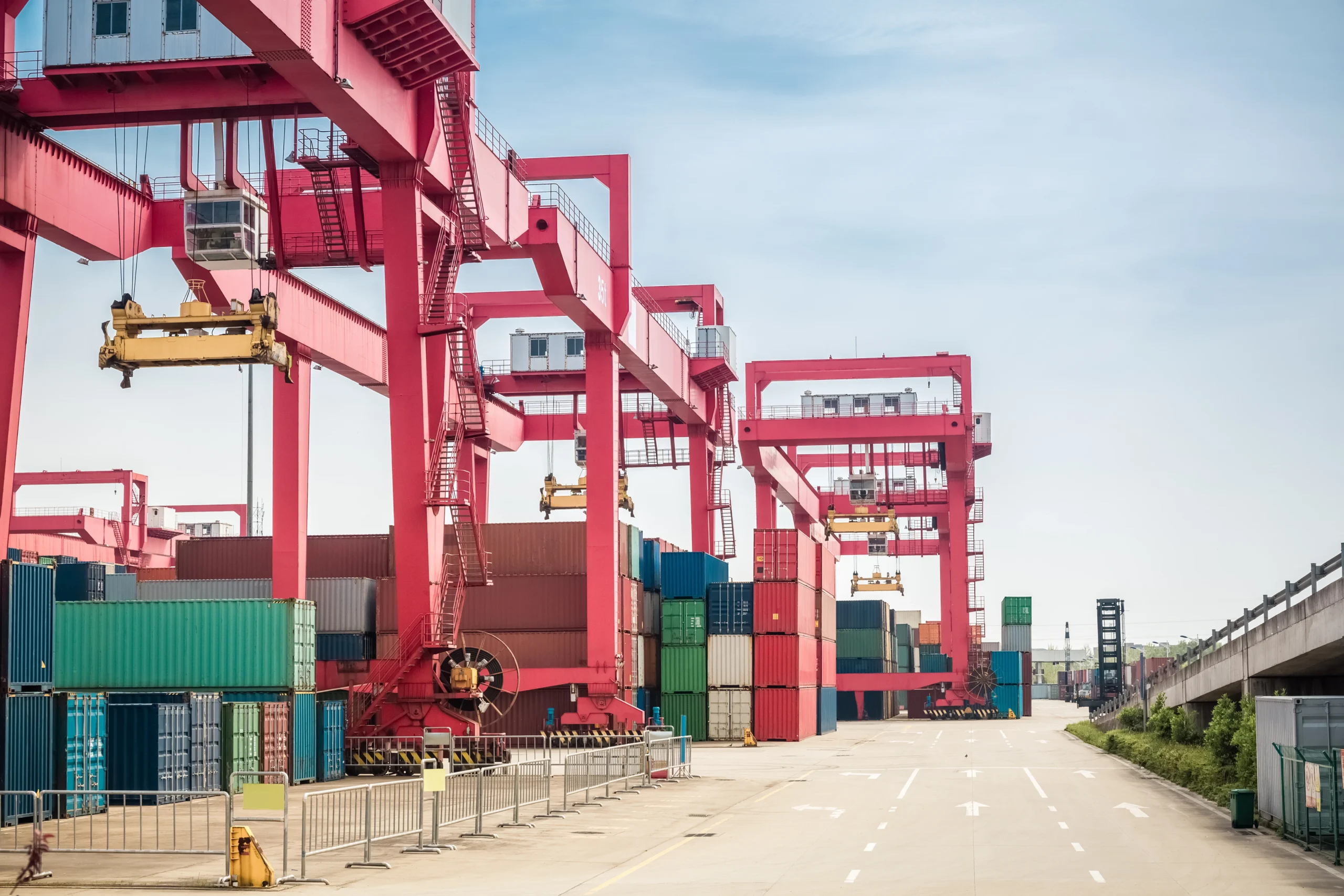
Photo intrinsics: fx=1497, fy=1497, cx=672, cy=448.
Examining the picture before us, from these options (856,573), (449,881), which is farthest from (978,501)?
(449,881)

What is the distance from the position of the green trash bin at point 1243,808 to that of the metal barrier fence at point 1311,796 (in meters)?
0.64

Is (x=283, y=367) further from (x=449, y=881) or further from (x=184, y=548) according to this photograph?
(x=184, y=548)

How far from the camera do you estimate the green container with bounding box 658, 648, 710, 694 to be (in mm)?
54656

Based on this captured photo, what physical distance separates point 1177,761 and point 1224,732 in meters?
3.42

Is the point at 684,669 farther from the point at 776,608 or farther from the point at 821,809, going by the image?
the point at 821,809

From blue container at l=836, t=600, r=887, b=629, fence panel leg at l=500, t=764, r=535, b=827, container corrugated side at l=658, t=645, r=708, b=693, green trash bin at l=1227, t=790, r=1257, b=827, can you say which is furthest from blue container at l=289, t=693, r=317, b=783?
blue container at l=836, t=600, r=887, b=629

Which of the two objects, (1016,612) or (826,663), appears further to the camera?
(1016,612)

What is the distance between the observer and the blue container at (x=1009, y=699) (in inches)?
3297

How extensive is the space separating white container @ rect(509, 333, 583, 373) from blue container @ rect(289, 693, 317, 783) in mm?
24064

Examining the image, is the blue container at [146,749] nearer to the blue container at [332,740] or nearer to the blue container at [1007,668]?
the blue container at [332,740]

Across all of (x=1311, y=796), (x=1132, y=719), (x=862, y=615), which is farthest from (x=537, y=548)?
(x=862, y=615)

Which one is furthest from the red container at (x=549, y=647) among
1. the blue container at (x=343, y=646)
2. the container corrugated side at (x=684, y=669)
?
the blue container at (x=343, y=646)

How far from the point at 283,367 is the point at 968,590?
59243 millimetres

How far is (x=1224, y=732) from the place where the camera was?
1164 inches
